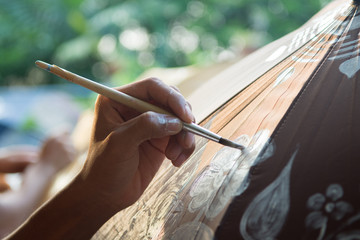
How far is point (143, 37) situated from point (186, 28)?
0.53 meters

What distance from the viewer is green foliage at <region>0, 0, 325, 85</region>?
14.1ft

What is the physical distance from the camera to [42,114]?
2.59 meters

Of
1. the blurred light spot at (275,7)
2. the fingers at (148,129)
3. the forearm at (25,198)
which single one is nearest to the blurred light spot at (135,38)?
the blurred light spot at (275,7)

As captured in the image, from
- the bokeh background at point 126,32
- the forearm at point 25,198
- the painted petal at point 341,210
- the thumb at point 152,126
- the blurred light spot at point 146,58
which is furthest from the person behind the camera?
the blurred light spot at point 146,58

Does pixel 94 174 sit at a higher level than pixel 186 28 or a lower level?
lower

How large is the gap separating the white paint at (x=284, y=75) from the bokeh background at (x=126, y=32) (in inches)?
126

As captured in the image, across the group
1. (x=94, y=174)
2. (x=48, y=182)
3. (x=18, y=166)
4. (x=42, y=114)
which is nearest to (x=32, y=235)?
(x=94, y=174)

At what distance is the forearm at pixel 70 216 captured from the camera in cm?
52

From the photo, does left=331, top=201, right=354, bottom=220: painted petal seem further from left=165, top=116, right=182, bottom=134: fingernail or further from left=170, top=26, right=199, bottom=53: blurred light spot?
left=170, top=26, right=199, bottom=53: blurred light spot

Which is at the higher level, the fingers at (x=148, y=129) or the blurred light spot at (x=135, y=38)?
the blurred light spot at (x=135, y=38)

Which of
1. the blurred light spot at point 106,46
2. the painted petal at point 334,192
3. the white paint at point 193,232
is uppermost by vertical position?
the blurred light spot at point 106,46

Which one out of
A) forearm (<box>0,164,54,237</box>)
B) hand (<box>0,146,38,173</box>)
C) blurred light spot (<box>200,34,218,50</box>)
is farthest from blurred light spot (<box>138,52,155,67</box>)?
forearm (<box>0,164,54,237</box>)

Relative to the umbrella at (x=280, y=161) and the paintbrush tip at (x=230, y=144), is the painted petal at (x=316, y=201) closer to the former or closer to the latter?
the umbrella at (x=280, y=161)

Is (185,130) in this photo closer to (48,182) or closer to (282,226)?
(282,226)
